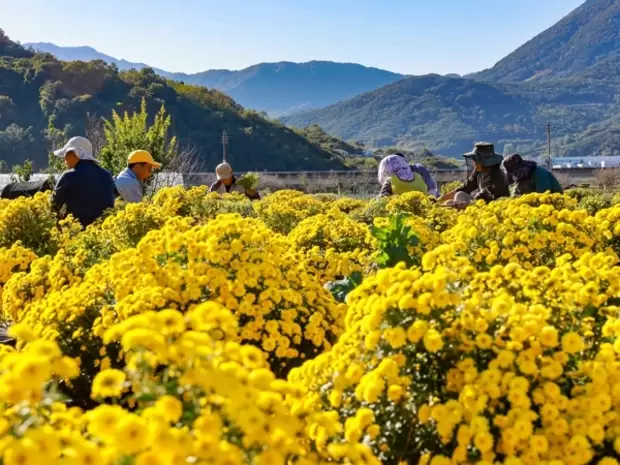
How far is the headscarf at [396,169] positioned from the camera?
29.2 ft

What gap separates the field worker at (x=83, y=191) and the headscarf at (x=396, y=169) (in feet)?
11.3

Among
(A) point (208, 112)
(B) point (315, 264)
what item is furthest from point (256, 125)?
(B) point (315, 264)

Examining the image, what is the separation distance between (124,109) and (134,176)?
62802 millimetres

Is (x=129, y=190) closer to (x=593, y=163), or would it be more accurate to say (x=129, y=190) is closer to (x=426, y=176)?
(x=426, y=176)

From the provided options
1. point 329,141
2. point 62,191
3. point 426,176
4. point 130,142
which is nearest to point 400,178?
point 426,176

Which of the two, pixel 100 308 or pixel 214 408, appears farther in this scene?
pixel 100 308

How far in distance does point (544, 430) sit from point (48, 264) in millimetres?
3185

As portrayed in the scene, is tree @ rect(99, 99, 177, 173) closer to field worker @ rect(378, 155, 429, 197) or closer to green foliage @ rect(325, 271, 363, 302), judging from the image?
field worker @ rect(378, 155, 429, 197)

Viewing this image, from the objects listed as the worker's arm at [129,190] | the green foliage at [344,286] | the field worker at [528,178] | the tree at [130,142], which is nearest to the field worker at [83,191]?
the worker's arm at [129,190]

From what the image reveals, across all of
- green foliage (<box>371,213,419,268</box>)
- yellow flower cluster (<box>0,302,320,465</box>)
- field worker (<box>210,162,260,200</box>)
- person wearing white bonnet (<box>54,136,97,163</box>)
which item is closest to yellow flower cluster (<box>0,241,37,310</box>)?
person wearing white bonnet (<box>54,136,97,163</box>)

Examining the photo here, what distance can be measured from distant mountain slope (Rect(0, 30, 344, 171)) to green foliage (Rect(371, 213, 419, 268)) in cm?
6402

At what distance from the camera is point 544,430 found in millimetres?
2074

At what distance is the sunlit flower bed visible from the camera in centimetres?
150

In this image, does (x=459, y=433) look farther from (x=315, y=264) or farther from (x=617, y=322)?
(x=315, y=264)
